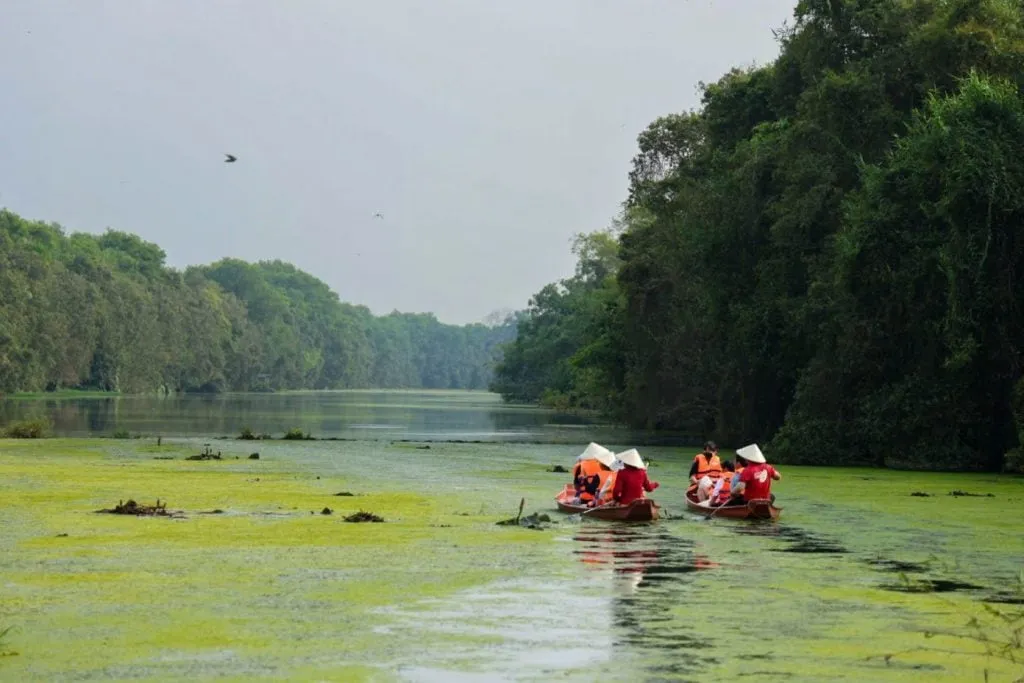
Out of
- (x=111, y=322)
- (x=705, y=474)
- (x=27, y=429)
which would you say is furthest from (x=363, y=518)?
(x=111, y=322)

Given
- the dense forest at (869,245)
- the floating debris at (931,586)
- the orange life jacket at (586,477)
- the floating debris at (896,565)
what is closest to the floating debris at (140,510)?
the orange life jacket at (586,477)

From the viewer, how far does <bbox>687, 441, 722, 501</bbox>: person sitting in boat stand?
90.6 ft

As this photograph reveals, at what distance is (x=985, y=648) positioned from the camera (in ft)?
44.6

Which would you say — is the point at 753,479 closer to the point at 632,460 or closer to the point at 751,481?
the point at 751,481

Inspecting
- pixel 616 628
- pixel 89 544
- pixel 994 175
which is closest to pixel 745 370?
pixel 994 175

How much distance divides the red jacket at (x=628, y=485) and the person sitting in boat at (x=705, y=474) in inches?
81.0

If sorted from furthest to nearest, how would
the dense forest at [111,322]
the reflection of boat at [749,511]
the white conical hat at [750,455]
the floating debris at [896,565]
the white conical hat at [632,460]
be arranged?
the dense forest at [111,322]
the white conical hat at [750,455]
the reflection of boat at [749,511]
the white conical hat at [632,460]
the floating debris at [896,565]

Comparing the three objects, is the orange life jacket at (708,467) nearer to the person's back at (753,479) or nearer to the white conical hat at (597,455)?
the person's back at (753,479)

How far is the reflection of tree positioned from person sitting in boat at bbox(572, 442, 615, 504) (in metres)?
2.04

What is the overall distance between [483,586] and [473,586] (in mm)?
119

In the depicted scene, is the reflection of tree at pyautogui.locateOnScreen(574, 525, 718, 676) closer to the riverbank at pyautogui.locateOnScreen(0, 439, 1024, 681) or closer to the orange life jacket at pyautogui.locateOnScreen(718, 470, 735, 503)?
the riverbank at pyautogui.locateOnScreen(0, 439, 1024, 681)

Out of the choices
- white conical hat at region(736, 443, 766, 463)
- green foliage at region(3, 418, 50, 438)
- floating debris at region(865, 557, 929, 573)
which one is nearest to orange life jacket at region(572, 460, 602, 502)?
white conical hat at region(736, 443, 766, 463)

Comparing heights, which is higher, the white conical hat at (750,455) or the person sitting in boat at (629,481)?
the white conical hat at (750,455)

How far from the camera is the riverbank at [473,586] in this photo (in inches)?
507
